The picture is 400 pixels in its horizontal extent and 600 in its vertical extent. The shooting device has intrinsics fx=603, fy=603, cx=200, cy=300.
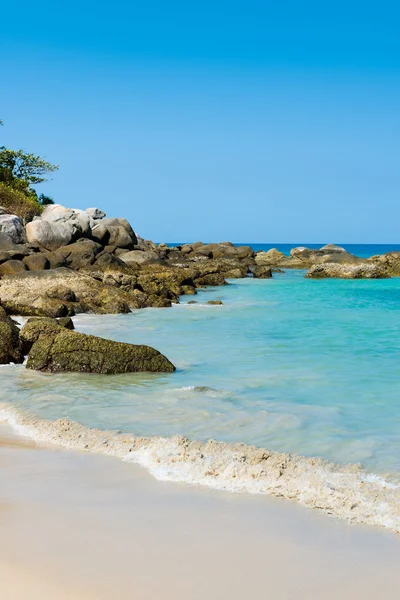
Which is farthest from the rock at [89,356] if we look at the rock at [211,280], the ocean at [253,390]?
the rock at [211,280]

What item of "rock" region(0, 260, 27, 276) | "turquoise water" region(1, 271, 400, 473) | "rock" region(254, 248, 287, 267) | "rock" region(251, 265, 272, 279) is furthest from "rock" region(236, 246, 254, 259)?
"turquoise water" region(1, 271, 400, 473)

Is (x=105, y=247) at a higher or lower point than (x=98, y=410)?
higher

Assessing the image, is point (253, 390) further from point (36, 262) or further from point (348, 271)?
point (348, 271)

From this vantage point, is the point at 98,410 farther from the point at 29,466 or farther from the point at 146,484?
the point at 146,484

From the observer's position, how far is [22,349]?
9.39 m

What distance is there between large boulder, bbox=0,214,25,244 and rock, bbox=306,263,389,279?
1787cm

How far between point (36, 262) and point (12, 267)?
1.26 metres

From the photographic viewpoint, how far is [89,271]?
72.9 ft

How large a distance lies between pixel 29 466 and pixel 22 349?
4836 mm

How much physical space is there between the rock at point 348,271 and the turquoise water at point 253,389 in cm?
2185

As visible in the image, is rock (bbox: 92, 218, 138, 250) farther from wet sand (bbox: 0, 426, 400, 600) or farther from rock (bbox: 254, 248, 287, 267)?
wet sand (bbox: 0, 426, 400, 600)

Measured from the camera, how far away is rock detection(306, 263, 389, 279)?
3638cm

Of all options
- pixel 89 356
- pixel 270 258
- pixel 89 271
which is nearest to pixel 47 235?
pixel 89 271

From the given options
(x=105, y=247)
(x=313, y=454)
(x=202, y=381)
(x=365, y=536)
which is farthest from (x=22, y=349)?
(x=105, y=247)
